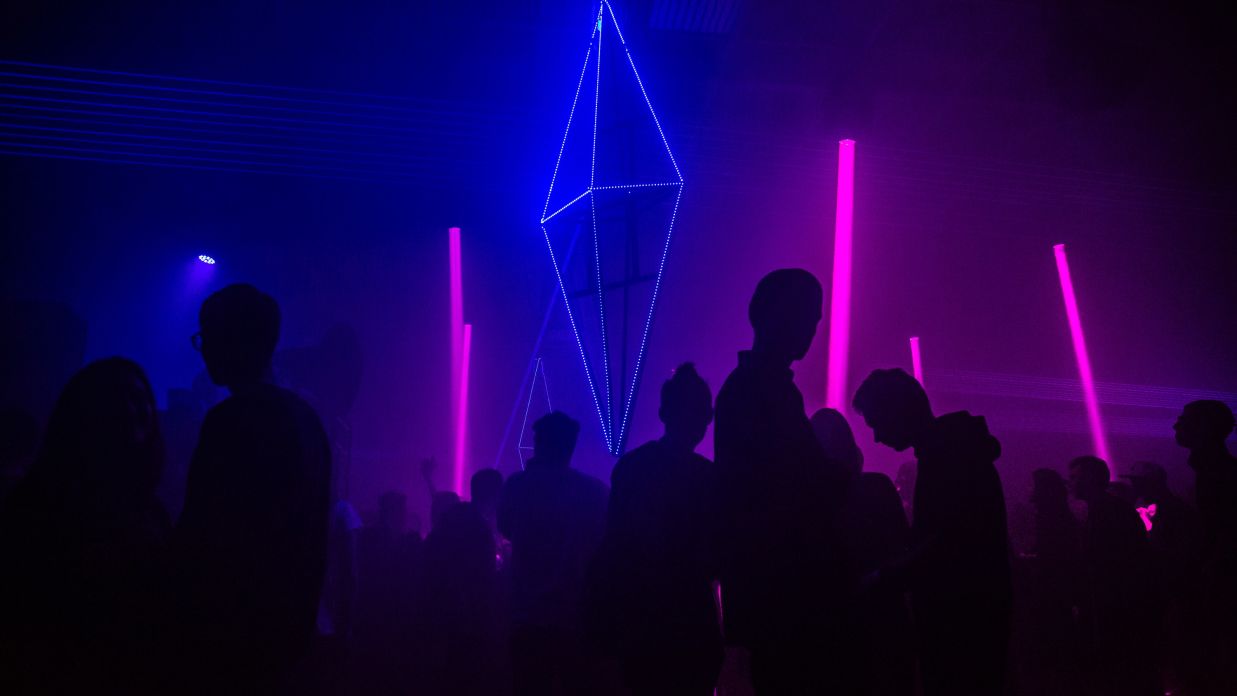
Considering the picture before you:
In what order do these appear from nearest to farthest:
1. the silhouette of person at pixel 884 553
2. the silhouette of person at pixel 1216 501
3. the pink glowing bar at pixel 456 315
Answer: the silhouette of person at pixel 884 553
the silhouette of person at pixel 1216 501
the pink glowing bar at pixel 456 315

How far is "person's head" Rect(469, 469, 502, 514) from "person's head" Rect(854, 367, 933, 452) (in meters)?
3.24

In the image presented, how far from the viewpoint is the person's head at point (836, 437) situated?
311 centimetres

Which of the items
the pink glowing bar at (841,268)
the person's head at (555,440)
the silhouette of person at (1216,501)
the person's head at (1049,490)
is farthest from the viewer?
the pink glowing bar at (841,268)

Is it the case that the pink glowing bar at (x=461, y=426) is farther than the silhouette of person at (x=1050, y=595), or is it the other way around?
the pink glowing bar at (x=461, y=426)

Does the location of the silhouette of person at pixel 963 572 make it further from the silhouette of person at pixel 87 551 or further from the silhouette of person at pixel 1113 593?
the silhouette of person at pixel 1113 593

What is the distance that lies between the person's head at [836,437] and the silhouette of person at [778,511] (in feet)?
4.13

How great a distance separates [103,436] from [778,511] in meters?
1.61

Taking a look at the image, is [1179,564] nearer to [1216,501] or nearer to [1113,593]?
[1113,593]

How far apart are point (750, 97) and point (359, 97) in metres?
3.79

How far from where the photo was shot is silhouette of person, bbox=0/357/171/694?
1.59m

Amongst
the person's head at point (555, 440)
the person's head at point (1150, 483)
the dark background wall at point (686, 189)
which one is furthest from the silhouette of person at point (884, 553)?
the dark background wall at point (686, 189)

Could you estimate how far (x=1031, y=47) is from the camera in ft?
22.5

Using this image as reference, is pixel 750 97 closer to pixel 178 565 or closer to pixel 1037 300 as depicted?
pixel 1037 300

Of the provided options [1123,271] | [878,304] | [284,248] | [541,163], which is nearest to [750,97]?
[541,163]
